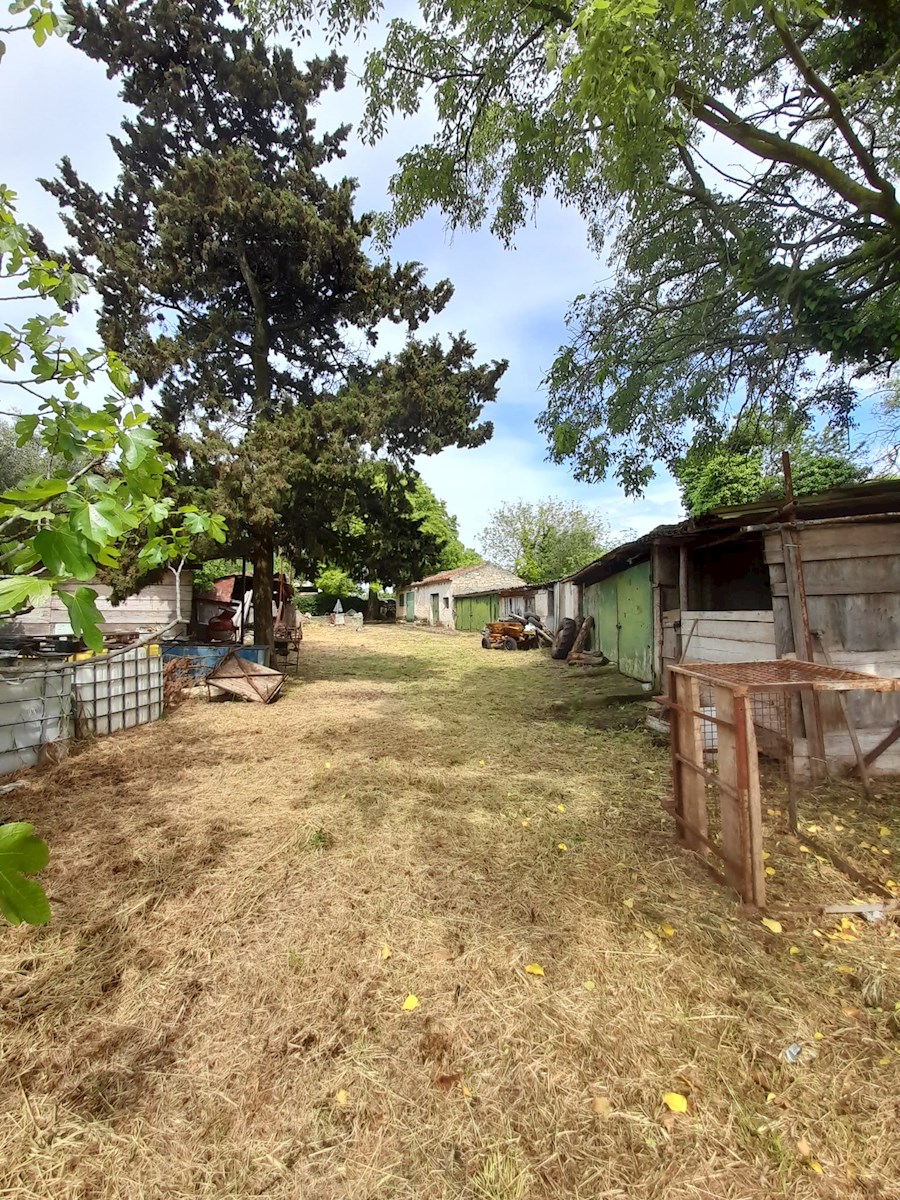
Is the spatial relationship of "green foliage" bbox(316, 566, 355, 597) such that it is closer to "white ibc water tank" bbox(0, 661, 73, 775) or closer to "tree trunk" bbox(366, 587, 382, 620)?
"tree trunk" bbox(366, 587, 382, 620)

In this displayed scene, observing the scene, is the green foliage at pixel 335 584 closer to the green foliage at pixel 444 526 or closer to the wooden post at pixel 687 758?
the green foliage at pixel 444 526

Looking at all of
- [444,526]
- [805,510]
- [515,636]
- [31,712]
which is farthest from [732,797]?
[444,526]

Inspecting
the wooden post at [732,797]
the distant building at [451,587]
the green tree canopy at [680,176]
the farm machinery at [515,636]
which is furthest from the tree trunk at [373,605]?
the wooden post at [732,797]

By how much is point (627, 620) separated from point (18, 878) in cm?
1138

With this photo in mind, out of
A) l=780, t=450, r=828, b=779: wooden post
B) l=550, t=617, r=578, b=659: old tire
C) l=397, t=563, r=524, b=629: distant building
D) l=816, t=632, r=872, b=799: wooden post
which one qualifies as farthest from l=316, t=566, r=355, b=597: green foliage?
l=816, t=632, r=872, b=799: wooden post

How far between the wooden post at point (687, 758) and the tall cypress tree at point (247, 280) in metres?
7.40

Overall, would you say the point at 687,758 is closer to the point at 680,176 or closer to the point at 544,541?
the point at 680,176

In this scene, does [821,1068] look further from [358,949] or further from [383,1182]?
[358,949]

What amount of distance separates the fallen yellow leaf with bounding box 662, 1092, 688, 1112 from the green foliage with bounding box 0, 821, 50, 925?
2091 mm

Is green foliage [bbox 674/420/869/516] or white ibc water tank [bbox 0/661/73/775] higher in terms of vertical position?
green foliage [bbox 674/420/869/516]

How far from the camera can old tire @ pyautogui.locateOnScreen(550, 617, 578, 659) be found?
1494 centimetres

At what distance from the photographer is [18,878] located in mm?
981

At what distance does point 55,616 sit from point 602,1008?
13.2 metres

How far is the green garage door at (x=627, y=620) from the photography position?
1008 cm
